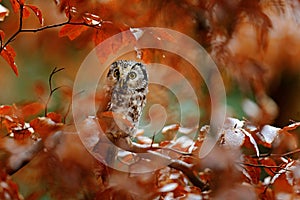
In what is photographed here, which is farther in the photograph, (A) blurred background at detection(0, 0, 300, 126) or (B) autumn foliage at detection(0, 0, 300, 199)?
(A) blurred background at detection(0, 0, 300, 126)

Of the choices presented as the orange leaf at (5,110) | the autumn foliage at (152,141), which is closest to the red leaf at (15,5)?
the autumn foliage at (152,141)

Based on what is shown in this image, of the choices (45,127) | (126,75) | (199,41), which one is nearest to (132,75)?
(126,75)

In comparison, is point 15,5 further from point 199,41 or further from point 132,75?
point 199,41

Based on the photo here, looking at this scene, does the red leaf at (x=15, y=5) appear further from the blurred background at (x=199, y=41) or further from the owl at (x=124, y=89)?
the owl at (x=124, y=89)

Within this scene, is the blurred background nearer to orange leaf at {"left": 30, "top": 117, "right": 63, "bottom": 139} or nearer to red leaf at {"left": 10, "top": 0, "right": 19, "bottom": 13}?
red leaf at {"left": 10, "top": 0, "right": 19, "bottom": 13}

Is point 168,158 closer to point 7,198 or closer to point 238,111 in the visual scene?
point 7,198

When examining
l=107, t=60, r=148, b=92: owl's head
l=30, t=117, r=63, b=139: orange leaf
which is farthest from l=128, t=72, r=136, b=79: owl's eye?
l=30, t=117, r=63, b=139: orange leaf

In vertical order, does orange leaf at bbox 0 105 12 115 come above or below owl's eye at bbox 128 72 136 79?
below
